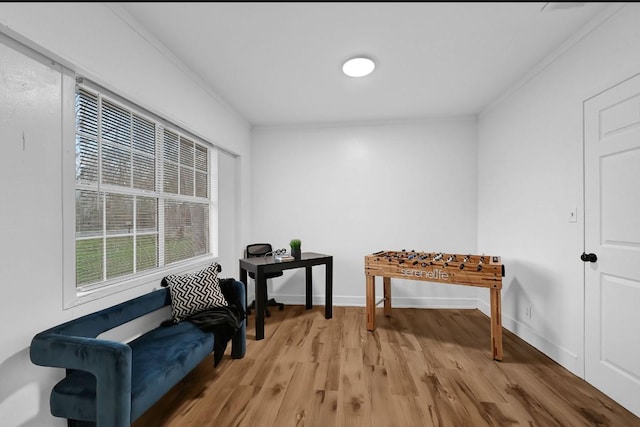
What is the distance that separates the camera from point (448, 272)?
101 inches

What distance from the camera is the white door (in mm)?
1728

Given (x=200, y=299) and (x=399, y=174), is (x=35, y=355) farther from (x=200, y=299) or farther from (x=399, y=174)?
(x=399, y=174)

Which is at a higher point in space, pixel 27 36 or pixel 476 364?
pixel 27 36

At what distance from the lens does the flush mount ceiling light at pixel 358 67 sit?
234cm

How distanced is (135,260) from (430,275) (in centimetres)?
269

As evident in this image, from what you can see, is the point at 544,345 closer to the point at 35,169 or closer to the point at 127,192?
the point at 127,192

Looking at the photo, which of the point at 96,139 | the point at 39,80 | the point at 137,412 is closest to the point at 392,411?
Answer: the point at 137,412

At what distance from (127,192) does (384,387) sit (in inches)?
97.7

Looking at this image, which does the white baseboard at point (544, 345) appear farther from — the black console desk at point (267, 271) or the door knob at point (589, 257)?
the black console desk at point (267, 271)

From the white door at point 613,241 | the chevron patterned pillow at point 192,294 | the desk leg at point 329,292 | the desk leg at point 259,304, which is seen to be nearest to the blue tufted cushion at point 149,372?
the chevron patterned pillow at point 192,294

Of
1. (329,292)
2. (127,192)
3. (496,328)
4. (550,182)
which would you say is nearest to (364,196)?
(329,292)

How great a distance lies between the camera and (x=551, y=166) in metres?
2.41

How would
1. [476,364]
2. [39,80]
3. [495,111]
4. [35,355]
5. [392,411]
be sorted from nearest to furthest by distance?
[35,355] < [39,80] < [392,411] < [476,364] < [495,111]

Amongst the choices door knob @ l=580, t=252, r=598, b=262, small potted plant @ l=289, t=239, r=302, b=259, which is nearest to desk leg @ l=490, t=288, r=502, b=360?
door knob @ l=580, t=252, r=598, b=262
